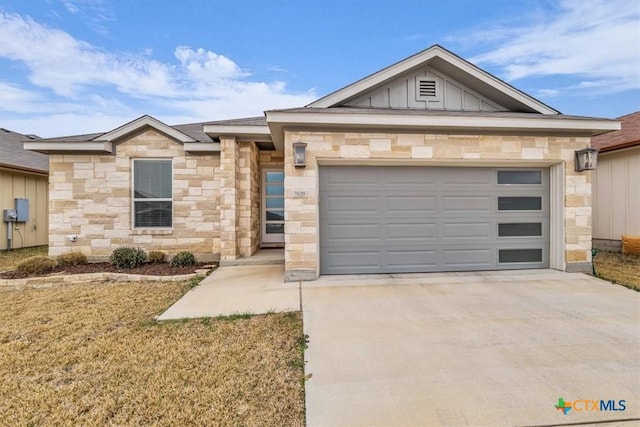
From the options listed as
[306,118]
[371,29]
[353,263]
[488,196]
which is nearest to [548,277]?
[488,196]

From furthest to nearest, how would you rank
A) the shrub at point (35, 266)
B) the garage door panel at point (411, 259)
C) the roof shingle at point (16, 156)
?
the roof shingle at point (16, 156)
the shrub at point (35, 266)
the garage door panel at point (411, 259)

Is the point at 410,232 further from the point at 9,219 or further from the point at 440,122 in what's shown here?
the point at 9,219

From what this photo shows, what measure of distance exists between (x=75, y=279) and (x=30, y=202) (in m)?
8.00

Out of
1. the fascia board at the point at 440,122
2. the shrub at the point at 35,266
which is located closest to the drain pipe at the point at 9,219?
the shrub at the point at 35,266

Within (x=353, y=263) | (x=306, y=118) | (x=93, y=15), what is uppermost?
(x=93, y=15)

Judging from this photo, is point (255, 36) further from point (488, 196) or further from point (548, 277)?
point (548, 277)

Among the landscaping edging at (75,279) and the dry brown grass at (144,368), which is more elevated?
the landscaping edging at (75,279)

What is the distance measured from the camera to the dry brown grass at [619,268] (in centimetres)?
559

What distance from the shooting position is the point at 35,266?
642 cm

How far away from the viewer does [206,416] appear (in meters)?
2.00

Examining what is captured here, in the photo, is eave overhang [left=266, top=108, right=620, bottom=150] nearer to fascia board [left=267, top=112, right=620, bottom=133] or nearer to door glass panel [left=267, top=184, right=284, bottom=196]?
fascia board [left=267, top=112, right=620, bottom=133]

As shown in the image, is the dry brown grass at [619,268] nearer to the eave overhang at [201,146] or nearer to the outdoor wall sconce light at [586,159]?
the outdoor wall sconce light at [586,159]

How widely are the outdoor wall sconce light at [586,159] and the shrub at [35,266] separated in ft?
37.7

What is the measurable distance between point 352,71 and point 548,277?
14.3 meters
